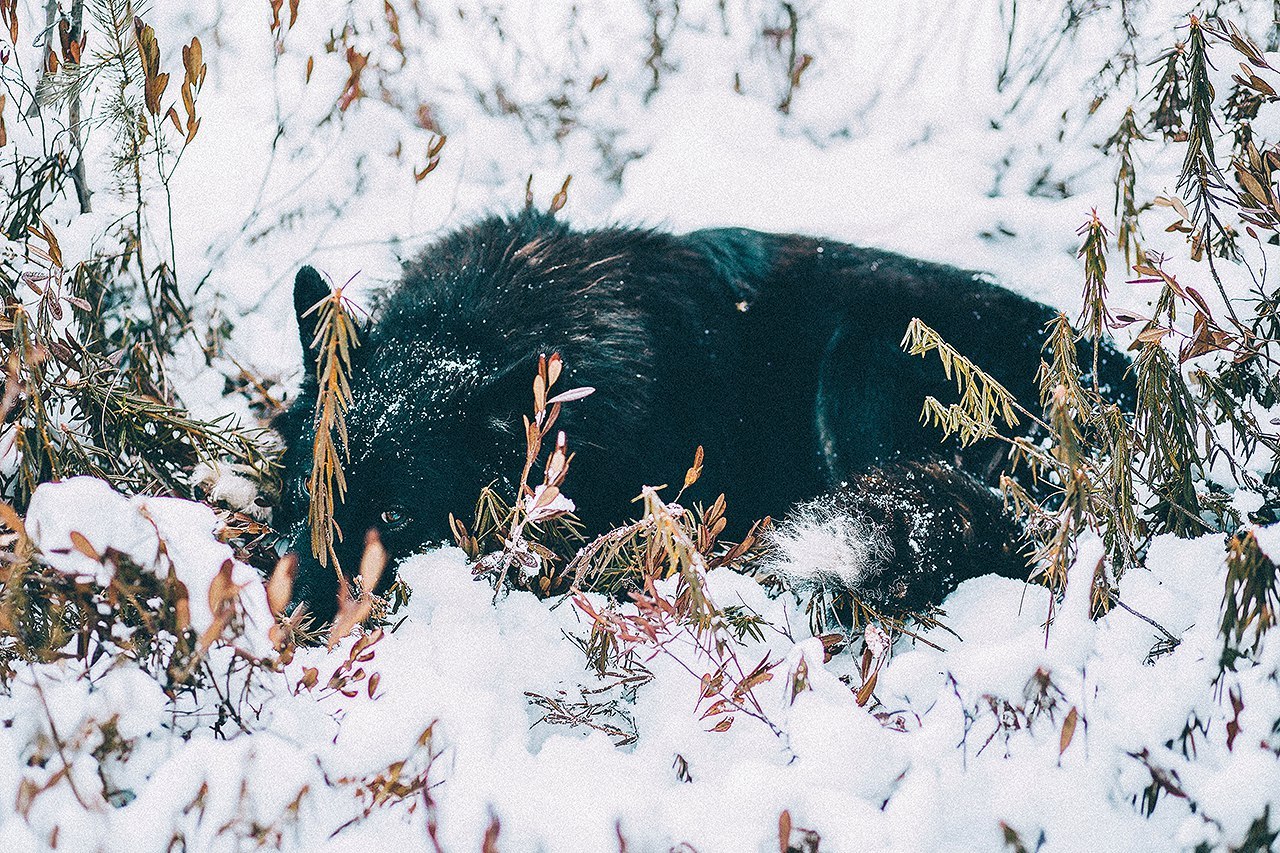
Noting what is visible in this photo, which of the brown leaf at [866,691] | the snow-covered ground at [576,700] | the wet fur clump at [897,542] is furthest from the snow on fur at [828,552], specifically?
the brown leaf at [866,691]

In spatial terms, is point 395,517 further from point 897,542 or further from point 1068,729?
point 1068,729

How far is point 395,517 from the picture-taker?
2662 millimetres

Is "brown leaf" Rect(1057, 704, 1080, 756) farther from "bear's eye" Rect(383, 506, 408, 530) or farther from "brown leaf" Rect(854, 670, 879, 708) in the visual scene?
"bear's eye" Rect(383, 506, 408, 530)

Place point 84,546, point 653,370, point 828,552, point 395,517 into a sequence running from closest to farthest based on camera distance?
point 84,546, point 828,552, point 395,517, point 653,370

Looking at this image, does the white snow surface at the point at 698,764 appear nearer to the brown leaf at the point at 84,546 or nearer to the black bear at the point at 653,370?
the brown leaf at the point at 84,546

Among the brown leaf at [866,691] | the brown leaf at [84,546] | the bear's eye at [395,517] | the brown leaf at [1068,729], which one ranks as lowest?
the brown leaf at [866,691]

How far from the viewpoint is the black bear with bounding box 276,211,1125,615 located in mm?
2631

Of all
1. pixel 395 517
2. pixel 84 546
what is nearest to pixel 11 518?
pixel 84 546

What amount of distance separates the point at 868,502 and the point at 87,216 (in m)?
2.67

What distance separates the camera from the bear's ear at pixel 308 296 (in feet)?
8.92

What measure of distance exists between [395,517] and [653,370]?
0.91m

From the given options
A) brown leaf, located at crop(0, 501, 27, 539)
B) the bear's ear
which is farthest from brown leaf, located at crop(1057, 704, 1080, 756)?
the bear's ear

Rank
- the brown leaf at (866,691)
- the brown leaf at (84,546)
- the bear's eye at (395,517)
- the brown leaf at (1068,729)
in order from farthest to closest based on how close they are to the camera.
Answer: the bear's eye at (395,517), the brown leaf at (866,691), the brown leaf at (1068,729), the brown leaf at (84,546)

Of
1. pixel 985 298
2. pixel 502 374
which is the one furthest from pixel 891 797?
pixel 985 298
